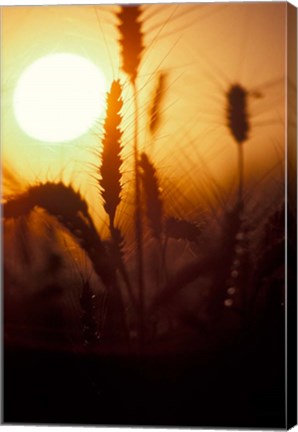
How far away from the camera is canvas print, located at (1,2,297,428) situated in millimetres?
5602

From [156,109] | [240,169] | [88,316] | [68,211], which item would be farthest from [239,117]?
[88,316]

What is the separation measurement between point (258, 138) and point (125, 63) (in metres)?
0.61

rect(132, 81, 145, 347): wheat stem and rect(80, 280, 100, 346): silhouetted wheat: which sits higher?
rect(132, 81, 145, 347): wheat stem

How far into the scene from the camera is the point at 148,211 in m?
5.65

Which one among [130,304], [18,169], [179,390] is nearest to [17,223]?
[18,169]

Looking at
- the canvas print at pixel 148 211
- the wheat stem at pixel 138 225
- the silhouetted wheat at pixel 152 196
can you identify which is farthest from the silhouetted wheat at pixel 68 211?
the silhouetted wheat at pixel 152 196

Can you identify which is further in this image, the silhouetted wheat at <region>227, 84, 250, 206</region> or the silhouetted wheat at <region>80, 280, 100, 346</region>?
the silhouetted wheat at <region>80, 280, 100, 346</region>

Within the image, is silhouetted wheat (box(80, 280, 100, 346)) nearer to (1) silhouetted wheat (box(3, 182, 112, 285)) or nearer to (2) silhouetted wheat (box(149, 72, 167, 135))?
(1) silhouetted wheat (box(3, 182, 112, 285))

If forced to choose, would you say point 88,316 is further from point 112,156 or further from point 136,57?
point 136,57

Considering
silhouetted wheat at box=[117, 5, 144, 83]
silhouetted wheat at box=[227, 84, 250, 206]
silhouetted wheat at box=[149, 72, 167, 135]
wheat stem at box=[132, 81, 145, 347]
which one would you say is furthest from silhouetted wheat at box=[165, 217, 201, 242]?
silhouetted wheat at box=[117, 5, 144, 83]

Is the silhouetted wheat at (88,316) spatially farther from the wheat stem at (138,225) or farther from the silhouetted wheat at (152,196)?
the silhouetted wheat at (152,196)

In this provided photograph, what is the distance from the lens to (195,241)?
5629mm

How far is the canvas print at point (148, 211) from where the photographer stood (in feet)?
18.4

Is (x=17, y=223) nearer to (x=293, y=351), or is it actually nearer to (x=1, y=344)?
(x=1, y=344)
